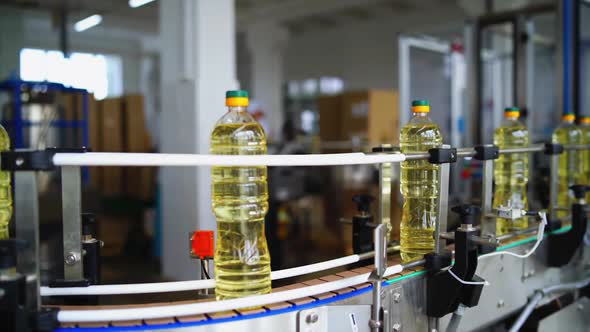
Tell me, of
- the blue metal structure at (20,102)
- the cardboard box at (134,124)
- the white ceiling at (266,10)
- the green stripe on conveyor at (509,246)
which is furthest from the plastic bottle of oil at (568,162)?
the white ceiling at (266,10)

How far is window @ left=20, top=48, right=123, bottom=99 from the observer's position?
362 inches

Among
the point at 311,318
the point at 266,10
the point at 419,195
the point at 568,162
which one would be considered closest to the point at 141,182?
the point at 266,10

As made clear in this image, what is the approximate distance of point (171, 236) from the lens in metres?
4.25

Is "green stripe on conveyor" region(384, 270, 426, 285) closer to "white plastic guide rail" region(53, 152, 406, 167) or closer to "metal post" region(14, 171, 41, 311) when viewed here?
"white plastic guide rail" region(53, 152, 406, 167)

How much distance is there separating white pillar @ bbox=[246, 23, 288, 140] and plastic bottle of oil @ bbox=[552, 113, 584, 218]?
8011 mm

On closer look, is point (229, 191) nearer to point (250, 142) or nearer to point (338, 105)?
point (250, 142)

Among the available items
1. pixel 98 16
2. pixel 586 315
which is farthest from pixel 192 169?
pixel 98 16

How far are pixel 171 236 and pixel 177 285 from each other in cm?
310

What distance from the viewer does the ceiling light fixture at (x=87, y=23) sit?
9.62m

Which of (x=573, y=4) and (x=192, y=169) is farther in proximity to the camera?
(x=192, y=169)

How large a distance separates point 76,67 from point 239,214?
1000 centimetres

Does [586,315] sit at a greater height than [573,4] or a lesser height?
lesser

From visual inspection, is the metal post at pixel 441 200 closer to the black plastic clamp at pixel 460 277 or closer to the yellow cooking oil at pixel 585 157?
the black plastic clamp at pixel 460 277

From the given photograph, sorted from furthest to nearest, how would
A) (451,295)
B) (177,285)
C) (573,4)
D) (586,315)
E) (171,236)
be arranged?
(171,236), (573,4), (586,315), (451,295), (177,285)
